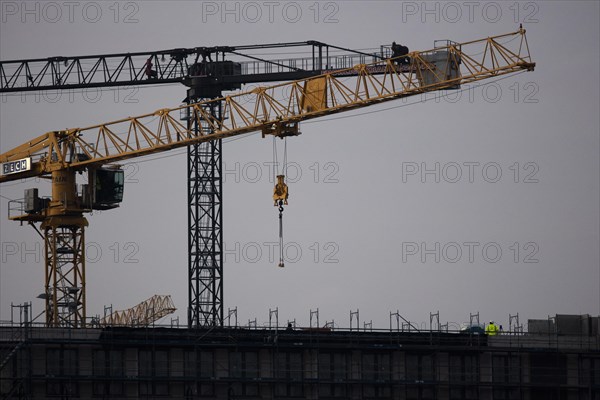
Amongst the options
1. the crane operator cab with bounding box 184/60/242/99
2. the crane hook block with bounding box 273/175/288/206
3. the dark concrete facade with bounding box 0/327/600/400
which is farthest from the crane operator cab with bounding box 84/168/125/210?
the dark concrete facade with bounding box 0/327/600/400

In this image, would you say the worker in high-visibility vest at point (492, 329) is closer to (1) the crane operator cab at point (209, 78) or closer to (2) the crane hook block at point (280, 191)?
(2) the crane hook block at point (280, 191)

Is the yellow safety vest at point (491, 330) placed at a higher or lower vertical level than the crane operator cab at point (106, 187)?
lower

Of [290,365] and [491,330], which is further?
[491,330]

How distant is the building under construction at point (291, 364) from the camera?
115m

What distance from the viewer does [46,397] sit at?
114m

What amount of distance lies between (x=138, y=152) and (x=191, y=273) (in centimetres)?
2105

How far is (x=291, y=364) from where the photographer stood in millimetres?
116188

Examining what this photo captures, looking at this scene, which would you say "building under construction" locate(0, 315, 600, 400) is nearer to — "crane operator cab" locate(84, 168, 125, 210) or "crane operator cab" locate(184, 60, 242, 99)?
"crane operator cab" locate(84, 168, 125, 210)

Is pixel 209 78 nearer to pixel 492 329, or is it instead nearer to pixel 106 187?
pixel 106 187

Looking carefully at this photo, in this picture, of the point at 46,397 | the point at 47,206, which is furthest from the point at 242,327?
the point at 47,206

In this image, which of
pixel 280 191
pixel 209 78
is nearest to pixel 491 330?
pixel 280 191

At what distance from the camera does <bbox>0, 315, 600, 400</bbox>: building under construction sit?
376ft

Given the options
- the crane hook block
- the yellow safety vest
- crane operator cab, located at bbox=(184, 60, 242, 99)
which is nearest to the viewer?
the yellow safety vest

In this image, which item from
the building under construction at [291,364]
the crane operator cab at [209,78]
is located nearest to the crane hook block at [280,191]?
the building under construction at [291,364]
